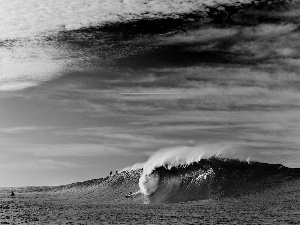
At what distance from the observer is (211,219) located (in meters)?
17.9

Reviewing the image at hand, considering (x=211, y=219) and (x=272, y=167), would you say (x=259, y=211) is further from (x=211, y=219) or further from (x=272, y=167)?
(x=272, y=167)

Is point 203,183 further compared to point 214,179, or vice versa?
point 203,183


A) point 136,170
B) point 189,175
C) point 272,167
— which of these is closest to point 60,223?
point 189,175

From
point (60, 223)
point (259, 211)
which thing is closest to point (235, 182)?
point (259, 211)

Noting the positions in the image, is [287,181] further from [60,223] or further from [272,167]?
[60,223]

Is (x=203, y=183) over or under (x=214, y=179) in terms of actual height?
under

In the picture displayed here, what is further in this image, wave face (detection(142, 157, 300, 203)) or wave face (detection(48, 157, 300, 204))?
wave face (detection(142, 157, 300, 203))

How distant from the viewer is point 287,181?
101ft

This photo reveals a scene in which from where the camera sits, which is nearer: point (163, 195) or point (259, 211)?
point (259, 211)

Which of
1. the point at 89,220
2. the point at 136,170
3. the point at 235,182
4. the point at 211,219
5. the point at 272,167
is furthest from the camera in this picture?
the point at 136,170

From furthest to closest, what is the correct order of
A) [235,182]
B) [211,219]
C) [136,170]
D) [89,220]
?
[136,170]
[235,182]
[89,220]
[211,219]

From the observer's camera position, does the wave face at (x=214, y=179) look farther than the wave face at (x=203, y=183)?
Yes

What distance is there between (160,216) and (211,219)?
2.79 meters

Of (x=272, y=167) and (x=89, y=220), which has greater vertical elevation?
(x=272, y=167)
